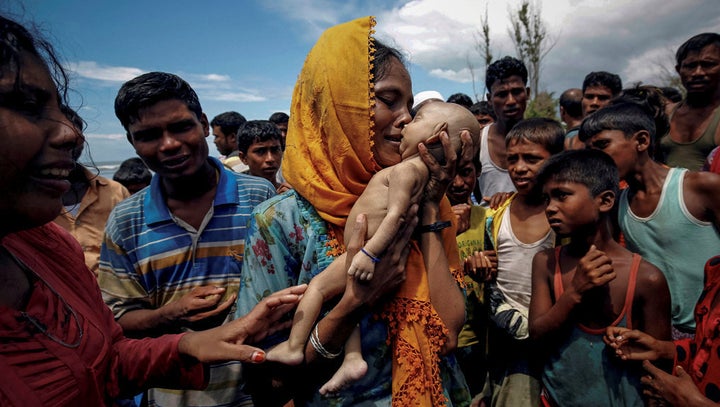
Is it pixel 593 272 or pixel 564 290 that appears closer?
pixel 593 272

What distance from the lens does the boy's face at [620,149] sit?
2.87 metres

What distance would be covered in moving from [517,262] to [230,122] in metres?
6.48

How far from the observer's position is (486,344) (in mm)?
3115

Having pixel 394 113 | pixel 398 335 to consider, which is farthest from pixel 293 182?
pixel 398 335

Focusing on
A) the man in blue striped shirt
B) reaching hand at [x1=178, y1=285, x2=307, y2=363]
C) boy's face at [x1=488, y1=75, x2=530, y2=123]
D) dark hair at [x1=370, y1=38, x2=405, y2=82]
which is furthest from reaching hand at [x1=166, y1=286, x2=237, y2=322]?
boy's face at [x1=488, y1=75, x2=530, y2=123]

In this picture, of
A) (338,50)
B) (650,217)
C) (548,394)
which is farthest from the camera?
(650,217)

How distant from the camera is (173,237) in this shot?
2.22 metres

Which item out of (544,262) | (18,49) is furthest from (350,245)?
(544,262)

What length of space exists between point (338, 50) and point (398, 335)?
125 centimetres

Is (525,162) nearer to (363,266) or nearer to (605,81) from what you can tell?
(363,266)

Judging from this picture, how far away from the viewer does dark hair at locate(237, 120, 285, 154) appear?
5.21 meters

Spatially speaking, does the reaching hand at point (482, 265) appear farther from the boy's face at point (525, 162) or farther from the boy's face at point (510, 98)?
the boy's face at point (510, 98)

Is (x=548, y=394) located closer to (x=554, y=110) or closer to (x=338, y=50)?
(x=338, y=50)

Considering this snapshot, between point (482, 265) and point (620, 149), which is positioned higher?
point (620, 149)
